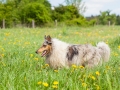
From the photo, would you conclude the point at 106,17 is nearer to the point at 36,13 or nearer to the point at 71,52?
the point at 36,13

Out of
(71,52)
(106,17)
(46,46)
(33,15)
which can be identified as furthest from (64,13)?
(46,46)

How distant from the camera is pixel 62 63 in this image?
21.5ft

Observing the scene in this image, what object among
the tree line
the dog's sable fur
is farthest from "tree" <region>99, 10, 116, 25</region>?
the dog's sable fur

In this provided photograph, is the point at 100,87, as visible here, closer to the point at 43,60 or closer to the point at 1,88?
the point at 1,88

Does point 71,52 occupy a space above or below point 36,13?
below

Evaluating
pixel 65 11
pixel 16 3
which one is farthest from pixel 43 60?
pixel 16 3

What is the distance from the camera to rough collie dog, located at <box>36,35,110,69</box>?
655 centimetres

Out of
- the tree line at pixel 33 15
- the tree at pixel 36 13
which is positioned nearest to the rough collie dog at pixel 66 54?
the tree line at pixel 33 15

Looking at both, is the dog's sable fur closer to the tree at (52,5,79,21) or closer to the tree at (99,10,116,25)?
the tree at (52,5,79,21)

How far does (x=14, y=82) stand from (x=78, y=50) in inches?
106

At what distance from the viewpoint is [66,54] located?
670cm

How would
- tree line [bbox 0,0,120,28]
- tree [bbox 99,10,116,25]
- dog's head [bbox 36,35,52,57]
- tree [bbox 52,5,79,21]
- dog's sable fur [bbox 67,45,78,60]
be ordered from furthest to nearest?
tree [bbox 99,10,116,25]
tree [bbox 52,5,79,21]
tree line [bbox 0,0,120,28]
dog's sable fur [bbox 67,45,78,60]
dog's head [bbox 36,35,52,57]

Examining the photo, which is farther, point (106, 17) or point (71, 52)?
point (106, 17)

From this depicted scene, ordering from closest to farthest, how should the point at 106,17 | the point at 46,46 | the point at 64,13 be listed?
the point at 46,46
the point at 64,13
the point at 106,17
